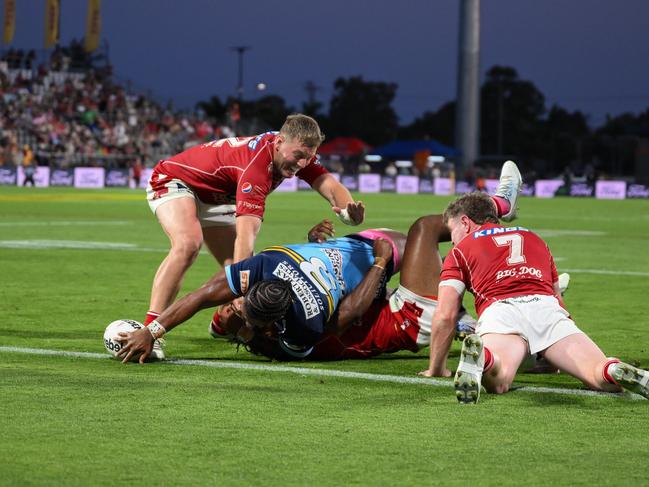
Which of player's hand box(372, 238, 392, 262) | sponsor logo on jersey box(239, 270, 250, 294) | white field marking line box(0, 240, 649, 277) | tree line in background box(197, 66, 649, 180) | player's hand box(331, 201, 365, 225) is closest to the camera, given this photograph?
sponsor logo on jersey box(239, 270, 250, 294)

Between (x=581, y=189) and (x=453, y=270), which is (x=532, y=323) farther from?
(x=581, y=189)

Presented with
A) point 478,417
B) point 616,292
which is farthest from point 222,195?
point 616,292

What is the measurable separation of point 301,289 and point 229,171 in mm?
1595

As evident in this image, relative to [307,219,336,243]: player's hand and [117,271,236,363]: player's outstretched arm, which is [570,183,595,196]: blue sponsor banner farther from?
[117,271,236,363]: player's outstretched arm

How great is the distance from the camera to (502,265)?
785cm

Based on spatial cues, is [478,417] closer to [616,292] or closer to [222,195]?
[222,195]

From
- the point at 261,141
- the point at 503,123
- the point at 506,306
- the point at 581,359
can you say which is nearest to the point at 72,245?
the point at 261,141

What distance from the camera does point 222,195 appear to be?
10.1 meters

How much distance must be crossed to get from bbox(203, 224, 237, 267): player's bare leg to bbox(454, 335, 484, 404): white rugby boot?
3.89 m

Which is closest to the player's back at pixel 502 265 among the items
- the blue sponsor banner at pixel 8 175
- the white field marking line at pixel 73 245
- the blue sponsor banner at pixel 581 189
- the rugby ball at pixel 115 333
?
the rugby ball at pixel 115 333

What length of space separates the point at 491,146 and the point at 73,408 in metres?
127

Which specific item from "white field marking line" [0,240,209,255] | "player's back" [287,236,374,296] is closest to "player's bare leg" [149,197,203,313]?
"player's back" [287,236,374,296]

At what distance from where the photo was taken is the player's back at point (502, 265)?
7.80 metres

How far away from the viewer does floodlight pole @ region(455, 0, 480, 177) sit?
6003 centimetres
